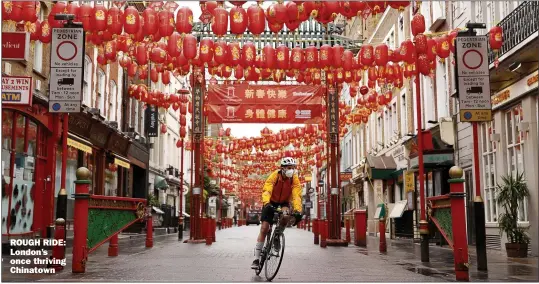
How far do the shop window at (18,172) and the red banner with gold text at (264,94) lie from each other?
23.3 ft

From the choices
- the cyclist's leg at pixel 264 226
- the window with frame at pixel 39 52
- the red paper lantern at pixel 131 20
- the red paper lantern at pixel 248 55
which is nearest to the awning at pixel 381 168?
the red paper lantern at pixel 248 55

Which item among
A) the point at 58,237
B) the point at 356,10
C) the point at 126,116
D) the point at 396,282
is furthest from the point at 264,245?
the point at 126,116

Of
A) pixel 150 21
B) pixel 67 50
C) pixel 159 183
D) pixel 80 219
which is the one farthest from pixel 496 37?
pixel 159 183

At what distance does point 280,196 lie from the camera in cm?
1002

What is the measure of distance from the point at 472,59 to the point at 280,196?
4081 millimetres

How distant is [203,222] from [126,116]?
1081cm

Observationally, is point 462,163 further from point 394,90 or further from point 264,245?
point 264,245

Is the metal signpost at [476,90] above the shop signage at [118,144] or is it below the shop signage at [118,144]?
below

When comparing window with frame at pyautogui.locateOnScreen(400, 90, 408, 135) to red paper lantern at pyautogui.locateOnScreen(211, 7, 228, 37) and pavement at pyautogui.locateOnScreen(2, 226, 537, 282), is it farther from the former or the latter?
red paper lantern at pyautogui.locateOnScreen(211, 7, 228, 37)

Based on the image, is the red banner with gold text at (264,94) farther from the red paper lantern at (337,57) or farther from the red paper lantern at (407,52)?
the red paper lantern at (407,52)

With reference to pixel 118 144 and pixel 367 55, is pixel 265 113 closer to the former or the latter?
pixel 367 55

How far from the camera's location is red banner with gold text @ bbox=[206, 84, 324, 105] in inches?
923

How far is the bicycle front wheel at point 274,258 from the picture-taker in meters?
9.26

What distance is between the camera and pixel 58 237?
403 inches
